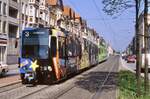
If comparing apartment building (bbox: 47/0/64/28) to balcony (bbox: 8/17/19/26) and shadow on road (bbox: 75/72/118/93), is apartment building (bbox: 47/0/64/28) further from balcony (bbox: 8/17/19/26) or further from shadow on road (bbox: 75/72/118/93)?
shadow on road (bbox: 75/72/118/93)

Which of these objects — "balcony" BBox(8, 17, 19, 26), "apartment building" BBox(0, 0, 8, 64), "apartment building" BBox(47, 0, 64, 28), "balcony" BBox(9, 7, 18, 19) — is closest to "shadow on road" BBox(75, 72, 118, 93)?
"apartment building" BBox(0, 0, 8, 64)

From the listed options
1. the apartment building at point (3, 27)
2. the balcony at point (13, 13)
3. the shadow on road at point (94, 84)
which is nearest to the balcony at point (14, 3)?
the balcony at point (13, 13)

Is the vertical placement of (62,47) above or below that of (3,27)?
below

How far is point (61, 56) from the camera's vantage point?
2761 centimetres

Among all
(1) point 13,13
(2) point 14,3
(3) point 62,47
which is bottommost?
(3) point 62,47

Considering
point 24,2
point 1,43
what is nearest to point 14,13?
point 24,2

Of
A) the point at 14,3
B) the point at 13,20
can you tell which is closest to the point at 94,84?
the point at 13,20

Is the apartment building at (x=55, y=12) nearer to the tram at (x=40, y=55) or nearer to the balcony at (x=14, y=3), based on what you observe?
the balcony at (x=14, y=3)

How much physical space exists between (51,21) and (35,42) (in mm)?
79561

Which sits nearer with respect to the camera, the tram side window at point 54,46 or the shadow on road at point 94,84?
the shadow on road at point 94,84

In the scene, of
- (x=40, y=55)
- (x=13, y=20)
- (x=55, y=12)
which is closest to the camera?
(x=40, y=55)

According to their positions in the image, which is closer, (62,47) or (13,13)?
(62,47)

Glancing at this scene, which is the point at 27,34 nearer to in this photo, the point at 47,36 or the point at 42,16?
the point at 47,36

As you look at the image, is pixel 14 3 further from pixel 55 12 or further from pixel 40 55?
pixel 40 55
